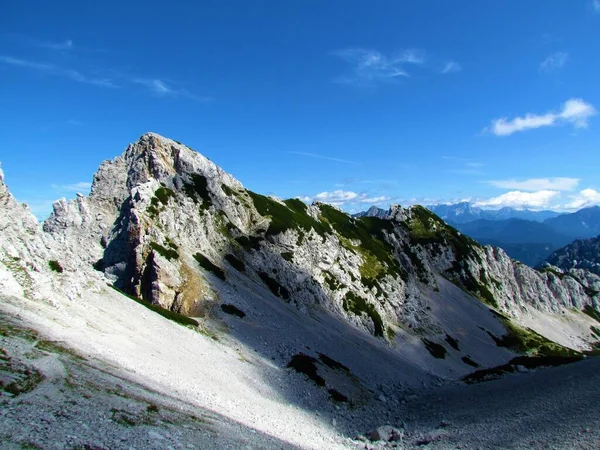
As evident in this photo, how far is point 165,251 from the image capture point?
63156 millimetres

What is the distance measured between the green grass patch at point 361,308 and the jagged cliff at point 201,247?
349 millimetres

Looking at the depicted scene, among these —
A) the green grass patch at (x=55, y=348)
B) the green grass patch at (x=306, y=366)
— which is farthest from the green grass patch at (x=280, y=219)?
the green grass patch at (x=55, y=348)

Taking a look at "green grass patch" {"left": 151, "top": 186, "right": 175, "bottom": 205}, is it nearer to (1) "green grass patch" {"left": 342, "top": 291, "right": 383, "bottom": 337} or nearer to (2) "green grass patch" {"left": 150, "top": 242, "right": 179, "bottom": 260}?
(2) "green grass patch" {"left": 150, "top": 242, "right": 179, "bottom": 260}

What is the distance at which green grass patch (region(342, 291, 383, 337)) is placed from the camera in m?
93.0

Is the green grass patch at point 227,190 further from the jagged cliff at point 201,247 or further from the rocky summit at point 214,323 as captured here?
the rocky summit at point 214,323

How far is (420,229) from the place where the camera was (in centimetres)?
18288

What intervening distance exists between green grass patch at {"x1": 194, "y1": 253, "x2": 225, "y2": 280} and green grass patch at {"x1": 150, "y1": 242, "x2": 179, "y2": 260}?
16.2 ft

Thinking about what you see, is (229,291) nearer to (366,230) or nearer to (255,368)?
(255,368)

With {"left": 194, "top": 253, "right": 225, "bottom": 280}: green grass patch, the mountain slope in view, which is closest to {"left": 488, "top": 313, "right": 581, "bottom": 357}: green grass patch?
the mountain slope

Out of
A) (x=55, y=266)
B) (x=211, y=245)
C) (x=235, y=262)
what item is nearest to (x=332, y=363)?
(x=235, y=262)

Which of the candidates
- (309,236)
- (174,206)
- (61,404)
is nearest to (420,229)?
(309,236)

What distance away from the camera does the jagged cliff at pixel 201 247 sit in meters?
57.1

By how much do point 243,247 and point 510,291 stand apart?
161 meters

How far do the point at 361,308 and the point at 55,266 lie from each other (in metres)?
70.6
